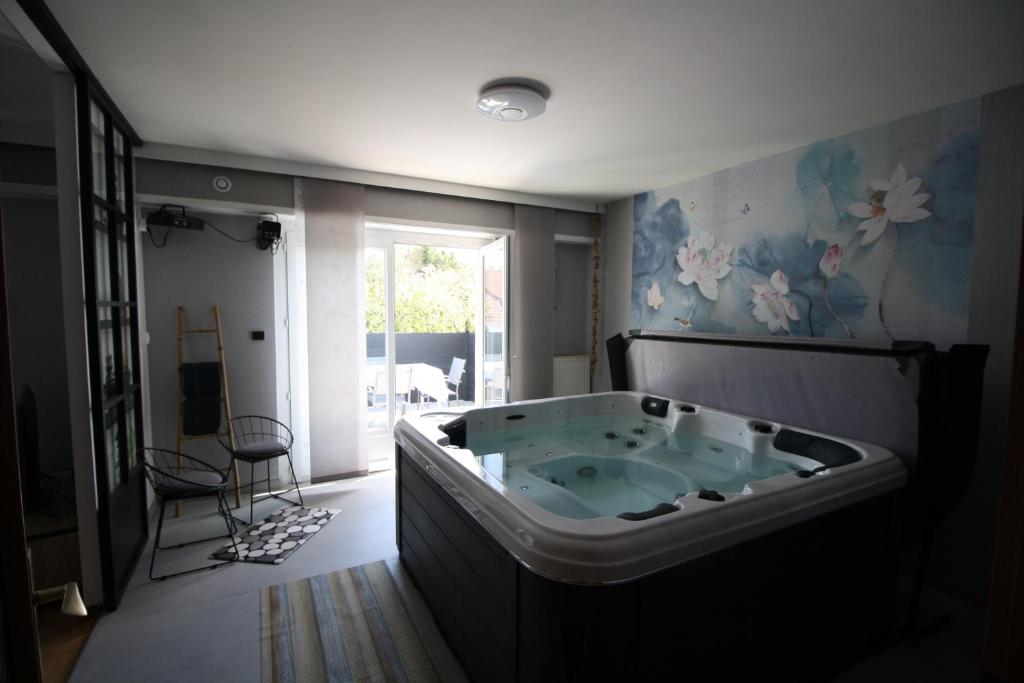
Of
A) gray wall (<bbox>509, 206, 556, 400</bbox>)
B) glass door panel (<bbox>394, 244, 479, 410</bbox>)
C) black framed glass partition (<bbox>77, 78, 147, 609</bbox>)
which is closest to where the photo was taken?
black framed glass partition (<bbox>77, 78, 147, 609</bbox>)

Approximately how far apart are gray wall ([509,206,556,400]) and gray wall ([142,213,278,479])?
1871 millimetres

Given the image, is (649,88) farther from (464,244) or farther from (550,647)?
(464,244)

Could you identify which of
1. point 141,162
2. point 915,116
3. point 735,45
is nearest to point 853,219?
point 915,116

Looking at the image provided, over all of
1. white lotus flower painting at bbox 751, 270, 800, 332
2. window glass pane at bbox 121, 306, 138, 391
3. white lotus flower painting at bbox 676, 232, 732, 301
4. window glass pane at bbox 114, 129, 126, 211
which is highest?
window glass pane at bbox 114, 129, 126, 211

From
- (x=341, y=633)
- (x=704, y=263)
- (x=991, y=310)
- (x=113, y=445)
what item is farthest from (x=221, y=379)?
(x=991, y=310)

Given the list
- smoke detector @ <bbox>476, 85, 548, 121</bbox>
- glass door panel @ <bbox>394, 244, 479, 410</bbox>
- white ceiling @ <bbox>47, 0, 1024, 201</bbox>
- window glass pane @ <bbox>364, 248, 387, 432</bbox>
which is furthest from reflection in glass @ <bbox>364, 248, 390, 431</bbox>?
smoke detector @ <bbox>476, 85, 548, 121</bbox>

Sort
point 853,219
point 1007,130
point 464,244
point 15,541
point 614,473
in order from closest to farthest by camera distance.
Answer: point 15,541 → point 1007,130 → point 853,219 → point 614,473 → point 464,244

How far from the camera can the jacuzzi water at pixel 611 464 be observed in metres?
2.25

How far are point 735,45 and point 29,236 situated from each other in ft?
10.6

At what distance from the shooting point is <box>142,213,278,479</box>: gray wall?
9.62 feet

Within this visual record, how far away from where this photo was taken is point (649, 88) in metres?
1.96

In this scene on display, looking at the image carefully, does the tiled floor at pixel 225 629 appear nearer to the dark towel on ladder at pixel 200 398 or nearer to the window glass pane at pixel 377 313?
the dark towel on ladder at pixel 200 398

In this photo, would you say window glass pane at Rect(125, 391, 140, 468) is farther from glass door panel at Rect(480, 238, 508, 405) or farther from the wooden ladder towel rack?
glass door panel at Rect(480, 238, 508, 405)

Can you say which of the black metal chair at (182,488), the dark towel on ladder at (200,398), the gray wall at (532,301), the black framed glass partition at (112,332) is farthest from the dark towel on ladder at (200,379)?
the gray wall at (532,301)
